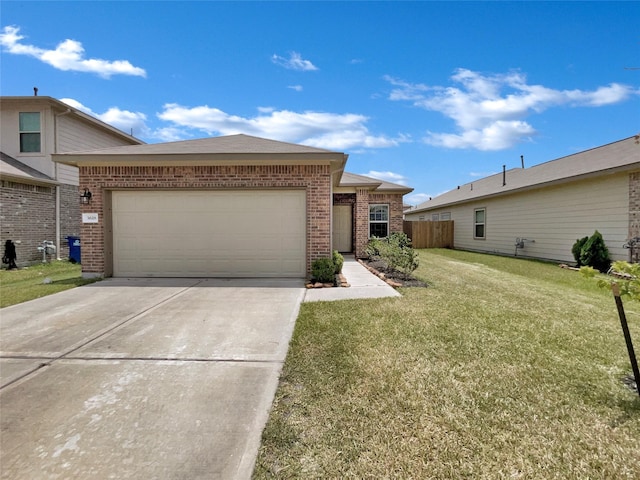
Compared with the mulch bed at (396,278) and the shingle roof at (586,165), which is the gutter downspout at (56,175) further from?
the shingle roof at (586,165)

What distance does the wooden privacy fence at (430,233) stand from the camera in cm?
2105

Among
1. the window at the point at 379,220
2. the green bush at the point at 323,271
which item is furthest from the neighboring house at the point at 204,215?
the window at the point at 379,220

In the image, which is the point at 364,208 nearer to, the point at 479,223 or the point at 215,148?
the point at 215,148

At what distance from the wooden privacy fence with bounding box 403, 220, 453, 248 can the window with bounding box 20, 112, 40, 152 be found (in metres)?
18.4

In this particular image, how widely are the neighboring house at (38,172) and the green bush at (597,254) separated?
18.2 metres

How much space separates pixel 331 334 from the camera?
14.0ft

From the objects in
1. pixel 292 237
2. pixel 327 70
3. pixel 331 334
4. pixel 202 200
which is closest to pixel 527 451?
pixel 331 334

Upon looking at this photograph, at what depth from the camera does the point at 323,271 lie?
7.77 metres

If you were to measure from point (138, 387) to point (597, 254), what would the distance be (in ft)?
41.9

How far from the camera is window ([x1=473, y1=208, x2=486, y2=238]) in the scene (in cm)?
1838

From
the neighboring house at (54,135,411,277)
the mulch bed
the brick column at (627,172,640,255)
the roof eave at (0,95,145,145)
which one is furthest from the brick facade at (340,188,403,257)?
the roof eave at (0,95,145,145)

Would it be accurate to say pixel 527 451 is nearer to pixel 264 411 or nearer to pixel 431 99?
pixel 264 411

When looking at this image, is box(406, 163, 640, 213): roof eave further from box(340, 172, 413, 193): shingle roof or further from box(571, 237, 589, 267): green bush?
box(340, 172, 413, 193): shingle roof

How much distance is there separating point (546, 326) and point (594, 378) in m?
1.62
